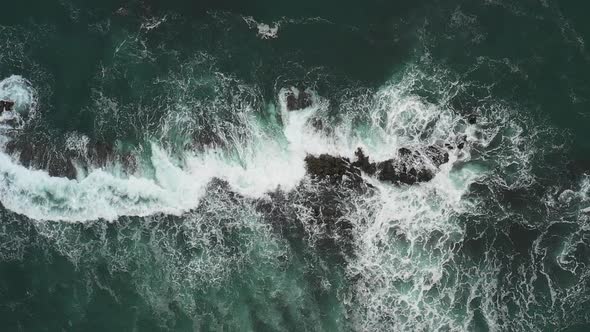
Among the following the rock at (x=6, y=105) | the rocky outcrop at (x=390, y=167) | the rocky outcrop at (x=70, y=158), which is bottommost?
the rocky outcrop at (x=390, y=167)

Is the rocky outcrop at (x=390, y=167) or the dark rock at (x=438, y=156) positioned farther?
the dark rock at (x=438, y=156)

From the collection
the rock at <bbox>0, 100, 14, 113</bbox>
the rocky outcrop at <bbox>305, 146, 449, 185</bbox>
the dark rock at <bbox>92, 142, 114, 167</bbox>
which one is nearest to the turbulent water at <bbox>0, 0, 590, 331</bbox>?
the dark rock at <bbox>92, 142, 114, 167</bbox>

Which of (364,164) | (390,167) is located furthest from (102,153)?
(390,167)

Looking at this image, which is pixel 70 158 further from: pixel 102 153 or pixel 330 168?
pixel 330 168

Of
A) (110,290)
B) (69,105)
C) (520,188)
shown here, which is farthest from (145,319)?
(520,188)

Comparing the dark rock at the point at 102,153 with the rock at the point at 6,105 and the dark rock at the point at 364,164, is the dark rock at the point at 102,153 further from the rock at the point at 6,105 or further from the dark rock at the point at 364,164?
the dark rock at the point at 364,164

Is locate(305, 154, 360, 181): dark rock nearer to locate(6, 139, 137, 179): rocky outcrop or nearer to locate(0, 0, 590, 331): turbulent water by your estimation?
locate(0, 0, 590, 331): turbulent water

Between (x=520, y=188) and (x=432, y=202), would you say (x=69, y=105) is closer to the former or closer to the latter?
(x=432, y=202)

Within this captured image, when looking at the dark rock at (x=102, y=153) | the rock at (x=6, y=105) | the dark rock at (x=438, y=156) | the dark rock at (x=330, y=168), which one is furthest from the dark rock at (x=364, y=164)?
the rock at (x=6, y=105)

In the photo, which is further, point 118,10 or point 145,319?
point 118,10
